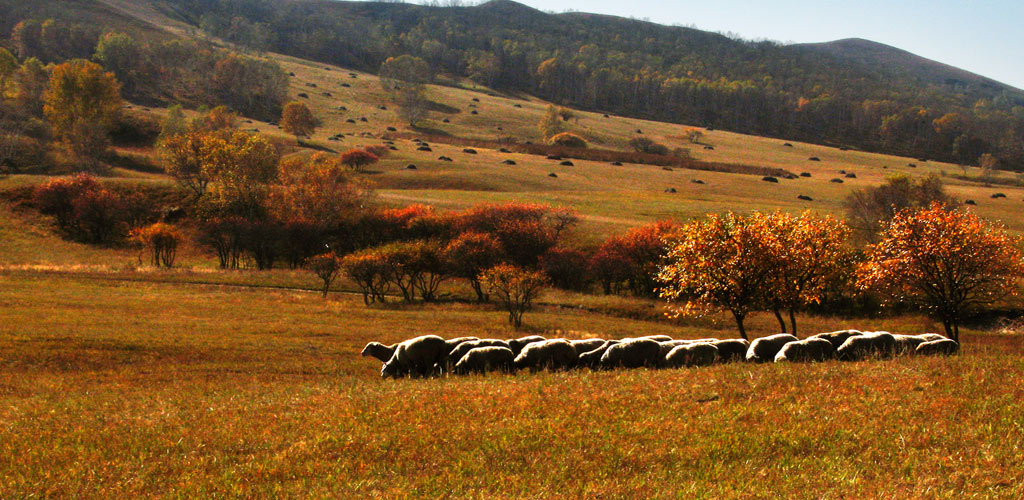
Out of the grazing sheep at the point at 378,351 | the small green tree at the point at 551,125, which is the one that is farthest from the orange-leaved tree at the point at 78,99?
the grazing sheep at the point at 378,351

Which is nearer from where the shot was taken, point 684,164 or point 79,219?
point 79,219

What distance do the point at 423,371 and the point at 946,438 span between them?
725 inches

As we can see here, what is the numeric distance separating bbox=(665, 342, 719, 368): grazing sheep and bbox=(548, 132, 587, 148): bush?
6113 inches

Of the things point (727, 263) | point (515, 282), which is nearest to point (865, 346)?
point (727, 263)

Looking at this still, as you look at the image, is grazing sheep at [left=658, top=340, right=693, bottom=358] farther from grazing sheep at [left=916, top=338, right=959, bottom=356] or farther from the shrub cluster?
the shrub cluster

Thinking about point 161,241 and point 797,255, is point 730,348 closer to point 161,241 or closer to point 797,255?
point 797,255

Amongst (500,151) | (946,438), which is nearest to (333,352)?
(946,438)

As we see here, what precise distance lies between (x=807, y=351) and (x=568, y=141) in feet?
524

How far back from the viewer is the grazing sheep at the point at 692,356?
2336cm

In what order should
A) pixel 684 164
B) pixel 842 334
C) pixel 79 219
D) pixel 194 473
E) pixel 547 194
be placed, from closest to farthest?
pixel 194 473
pixel 842 334
pixel 79 219
pixel 547 194
pixel 684 164

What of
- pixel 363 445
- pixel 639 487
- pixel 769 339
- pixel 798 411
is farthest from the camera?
pixel 769 339

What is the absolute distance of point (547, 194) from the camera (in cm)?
11662

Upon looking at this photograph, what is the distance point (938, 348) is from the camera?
23.0 metres

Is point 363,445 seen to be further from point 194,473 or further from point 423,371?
point 423,371
